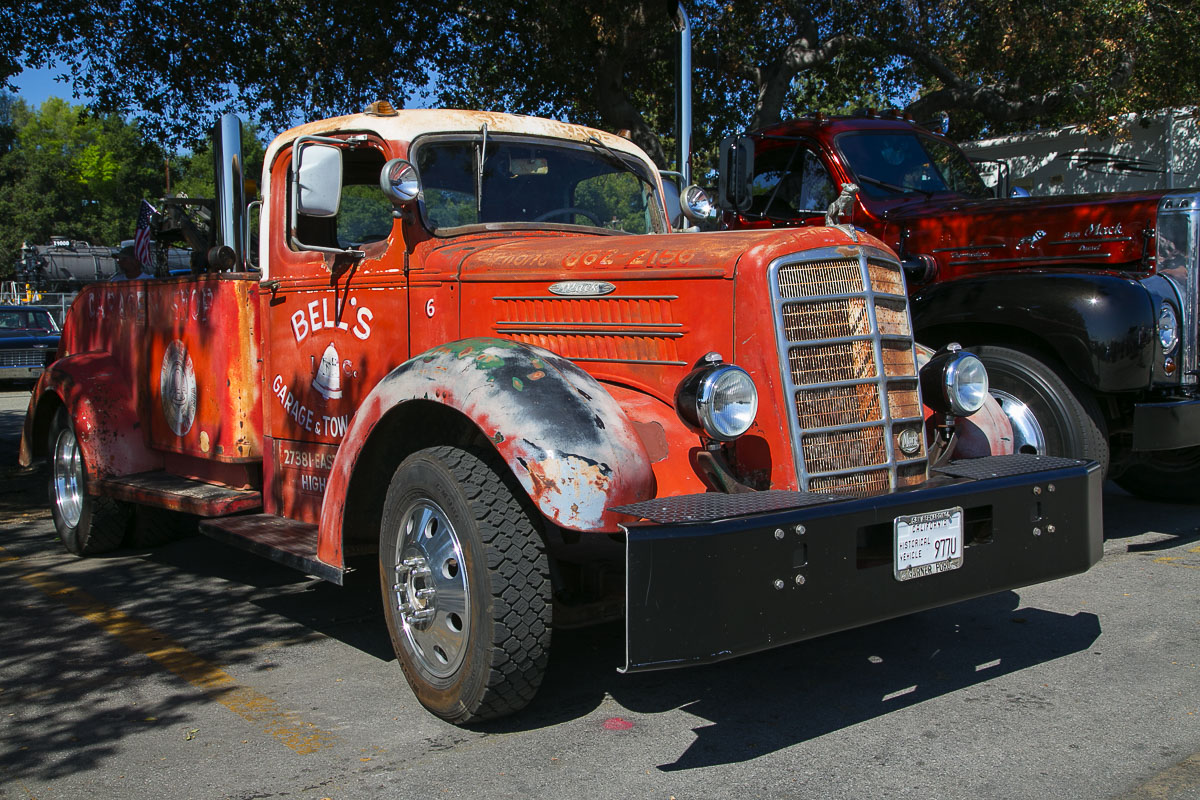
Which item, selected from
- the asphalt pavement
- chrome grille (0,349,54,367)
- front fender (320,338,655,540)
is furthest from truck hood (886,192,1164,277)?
chrome grille (0,349,54,367)

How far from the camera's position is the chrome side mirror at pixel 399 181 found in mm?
4184

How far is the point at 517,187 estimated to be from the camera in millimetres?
4750

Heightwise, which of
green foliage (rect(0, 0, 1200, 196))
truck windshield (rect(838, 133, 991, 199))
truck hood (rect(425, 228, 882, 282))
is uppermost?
green foliage (rect(0, 0, 1200, 196))

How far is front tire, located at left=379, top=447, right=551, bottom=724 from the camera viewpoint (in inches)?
132

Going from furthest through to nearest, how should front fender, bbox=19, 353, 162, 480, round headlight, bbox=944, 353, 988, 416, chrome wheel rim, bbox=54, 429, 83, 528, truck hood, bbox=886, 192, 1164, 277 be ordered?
chrome wheel rim, bbox=54, 429, 83, 528
truck hood, bbox=886, 192, 1164, 277
front fender, bbox=19, 353, 162, 480
round headlight, bbox=944, 353, 988, 416

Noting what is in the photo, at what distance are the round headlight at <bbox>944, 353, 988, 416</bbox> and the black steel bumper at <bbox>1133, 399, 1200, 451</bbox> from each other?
5.51 feet

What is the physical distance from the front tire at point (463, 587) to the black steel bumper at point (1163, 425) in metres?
3.35

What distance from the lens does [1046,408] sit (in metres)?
5.37

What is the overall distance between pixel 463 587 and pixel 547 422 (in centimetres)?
64

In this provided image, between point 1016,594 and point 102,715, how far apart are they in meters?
Answer: 3.99

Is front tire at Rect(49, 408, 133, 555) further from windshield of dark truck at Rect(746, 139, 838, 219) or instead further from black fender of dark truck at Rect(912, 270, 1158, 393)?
black fender of dark truck at Rect(912, 270, 1158, 393)

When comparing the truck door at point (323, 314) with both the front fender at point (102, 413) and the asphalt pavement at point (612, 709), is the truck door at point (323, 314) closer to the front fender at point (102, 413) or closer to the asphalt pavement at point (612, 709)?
the asphalt pavement at point (612, 709)

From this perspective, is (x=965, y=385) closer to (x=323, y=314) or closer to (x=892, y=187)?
(x=323, y=314)

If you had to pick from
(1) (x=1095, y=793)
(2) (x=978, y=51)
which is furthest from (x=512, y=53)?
(1) (x=1095, y=793)
